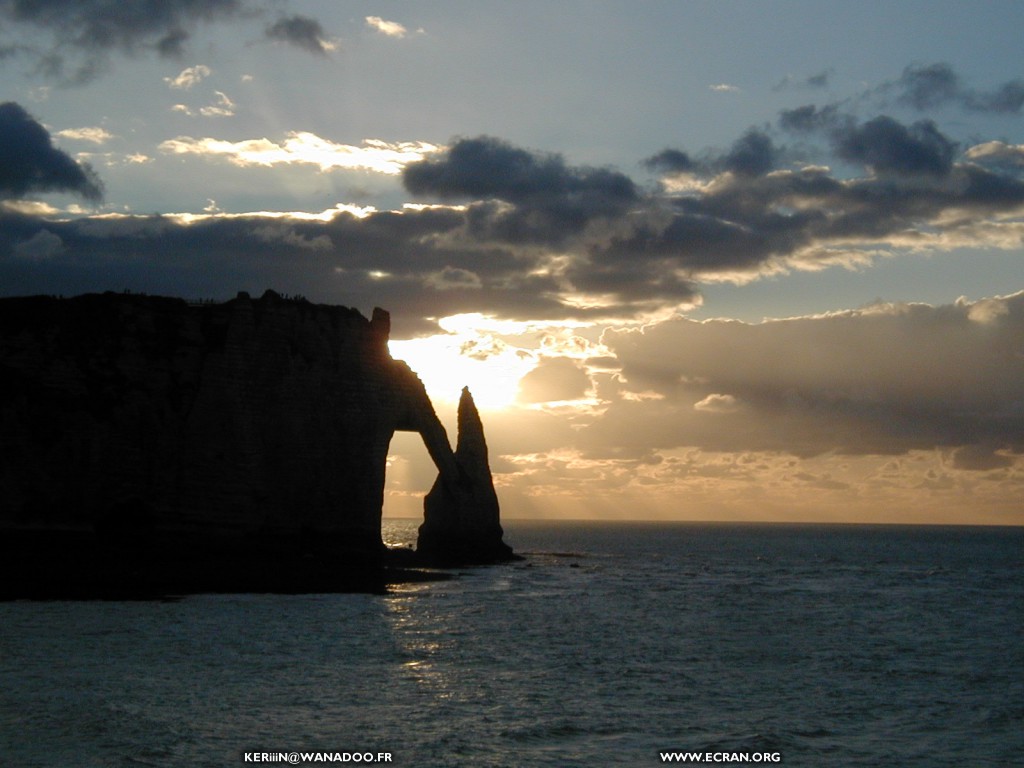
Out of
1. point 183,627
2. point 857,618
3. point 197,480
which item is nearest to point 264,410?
point 197,480

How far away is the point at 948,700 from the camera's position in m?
27.8

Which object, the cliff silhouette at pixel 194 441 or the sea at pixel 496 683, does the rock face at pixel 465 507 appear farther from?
the sea at pixel 496 683

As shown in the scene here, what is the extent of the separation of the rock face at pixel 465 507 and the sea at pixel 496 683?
22624 mm

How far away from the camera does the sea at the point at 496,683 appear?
20562 millimetres

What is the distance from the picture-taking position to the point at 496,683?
1097 inches

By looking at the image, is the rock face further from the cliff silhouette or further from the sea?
the sea

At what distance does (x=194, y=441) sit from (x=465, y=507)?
2212cm

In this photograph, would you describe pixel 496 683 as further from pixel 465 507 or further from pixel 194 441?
pixel 465 507

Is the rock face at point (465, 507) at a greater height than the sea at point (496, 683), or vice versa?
the rock face at point (465, 507)

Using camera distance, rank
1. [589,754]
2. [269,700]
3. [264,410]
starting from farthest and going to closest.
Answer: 1. [264,410]
2. [269,700]
3. [589,754]

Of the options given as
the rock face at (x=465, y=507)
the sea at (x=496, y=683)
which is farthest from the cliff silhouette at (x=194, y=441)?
the sea at (x=496, y=683)

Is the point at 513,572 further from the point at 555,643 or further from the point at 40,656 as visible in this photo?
the point at 40,656

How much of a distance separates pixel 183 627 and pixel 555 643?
39.7 feet

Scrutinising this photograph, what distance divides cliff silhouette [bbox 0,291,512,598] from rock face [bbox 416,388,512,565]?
8.55m
